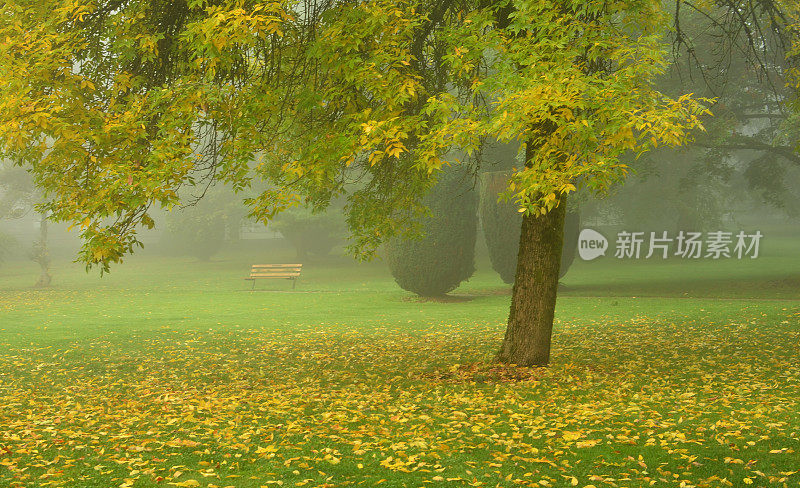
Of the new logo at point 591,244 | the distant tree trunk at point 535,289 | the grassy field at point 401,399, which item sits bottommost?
the grassy field at point 401,399

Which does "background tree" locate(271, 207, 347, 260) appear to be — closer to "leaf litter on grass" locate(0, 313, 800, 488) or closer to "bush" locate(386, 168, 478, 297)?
"bush" locate(386, 168, 478, 297)

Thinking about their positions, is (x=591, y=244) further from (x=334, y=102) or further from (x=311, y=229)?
(x=334, y=102)

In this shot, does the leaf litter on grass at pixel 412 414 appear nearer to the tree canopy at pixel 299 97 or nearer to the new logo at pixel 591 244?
the tree canopy at pixel 299 97

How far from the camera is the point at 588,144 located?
26.7ft

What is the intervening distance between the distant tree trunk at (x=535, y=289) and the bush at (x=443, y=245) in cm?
1276

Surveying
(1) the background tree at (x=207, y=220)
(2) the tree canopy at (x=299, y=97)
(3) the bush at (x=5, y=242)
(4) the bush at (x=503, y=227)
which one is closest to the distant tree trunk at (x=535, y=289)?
(2) the tree canopy at (x=299, y=97)

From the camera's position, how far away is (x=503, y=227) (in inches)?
1006

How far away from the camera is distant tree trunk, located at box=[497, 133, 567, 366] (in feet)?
32.7

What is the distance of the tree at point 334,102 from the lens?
794cm

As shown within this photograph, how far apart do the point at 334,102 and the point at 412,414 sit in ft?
14.2

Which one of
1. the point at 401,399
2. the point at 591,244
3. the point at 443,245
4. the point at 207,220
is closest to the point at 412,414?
the point at 401,399

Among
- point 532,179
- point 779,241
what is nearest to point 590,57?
point 532,179

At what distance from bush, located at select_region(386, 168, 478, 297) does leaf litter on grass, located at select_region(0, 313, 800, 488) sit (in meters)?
9.37

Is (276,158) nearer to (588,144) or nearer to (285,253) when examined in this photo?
(588,144)
